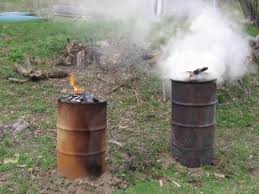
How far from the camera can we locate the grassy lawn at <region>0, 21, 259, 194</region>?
584 cm

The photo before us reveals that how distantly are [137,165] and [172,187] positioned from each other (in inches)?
20.5

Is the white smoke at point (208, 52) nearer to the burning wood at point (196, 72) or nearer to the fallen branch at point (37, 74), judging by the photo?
the burning wood at point (196, 72)

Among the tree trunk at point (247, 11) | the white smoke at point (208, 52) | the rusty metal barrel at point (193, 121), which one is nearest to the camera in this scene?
the rusty metal barrel at point (193, 121)

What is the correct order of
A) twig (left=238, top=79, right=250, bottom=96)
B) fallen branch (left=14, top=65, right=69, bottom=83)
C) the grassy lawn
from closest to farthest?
the grassy lawn
fallen branch (left=14, top=65, right=69, bottom=83)
twig (left=238, top=79, right=250, bottom=96)

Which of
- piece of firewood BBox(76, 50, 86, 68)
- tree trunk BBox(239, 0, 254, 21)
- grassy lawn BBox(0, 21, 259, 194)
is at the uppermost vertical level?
tree trunk BBox(239, 0, 254, 21)

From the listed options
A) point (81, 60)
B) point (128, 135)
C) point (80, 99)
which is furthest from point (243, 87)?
point (80, 99)

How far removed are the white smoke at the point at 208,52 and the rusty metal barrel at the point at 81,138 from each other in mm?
1376

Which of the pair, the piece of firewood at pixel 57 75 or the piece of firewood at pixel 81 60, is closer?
the piece of firewood at pixel 57 75

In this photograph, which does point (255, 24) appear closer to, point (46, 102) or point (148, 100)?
point (148, 100)

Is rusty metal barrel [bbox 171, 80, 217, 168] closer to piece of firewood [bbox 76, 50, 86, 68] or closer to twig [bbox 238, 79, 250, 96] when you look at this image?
twig [bbox 238, 79, 250, 96]

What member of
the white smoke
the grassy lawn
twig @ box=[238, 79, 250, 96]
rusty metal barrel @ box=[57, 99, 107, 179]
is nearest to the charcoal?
rusty metal barrel @ box=[57, 99, 107, 179]

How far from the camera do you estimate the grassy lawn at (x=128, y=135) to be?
584 cm

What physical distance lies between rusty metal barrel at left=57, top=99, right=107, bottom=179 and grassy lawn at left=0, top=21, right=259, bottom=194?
8.1 inches

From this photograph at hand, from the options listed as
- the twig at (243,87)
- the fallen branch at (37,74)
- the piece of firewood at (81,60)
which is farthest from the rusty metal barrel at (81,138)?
the twig at (243,87)
